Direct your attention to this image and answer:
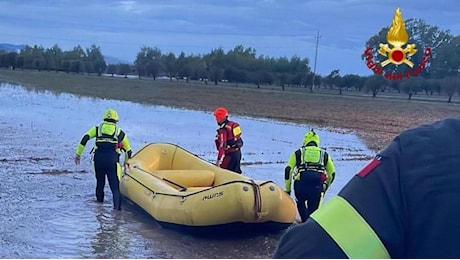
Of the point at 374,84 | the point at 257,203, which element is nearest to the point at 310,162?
the point at 257,203

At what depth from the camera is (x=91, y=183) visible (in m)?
13.0

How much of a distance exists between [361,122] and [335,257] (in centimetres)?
3229

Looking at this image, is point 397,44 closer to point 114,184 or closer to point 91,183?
point 114,184

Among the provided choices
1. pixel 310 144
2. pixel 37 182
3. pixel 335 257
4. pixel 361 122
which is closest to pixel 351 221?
pixel 335 257

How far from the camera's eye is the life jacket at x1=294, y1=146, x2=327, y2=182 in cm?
904

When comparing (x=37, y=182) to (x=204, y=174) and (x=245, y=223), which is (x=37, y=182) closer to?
(x=204, y=174)

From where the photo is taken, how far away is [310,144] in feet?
30.1

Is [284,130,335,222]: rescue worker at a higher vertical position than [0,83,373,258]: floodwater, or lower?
higher

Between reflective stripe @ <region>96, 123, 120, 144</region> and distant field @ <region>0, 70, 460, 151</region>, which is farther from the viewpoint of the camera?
distant field @ <region>0, 70, 460, 151</region>

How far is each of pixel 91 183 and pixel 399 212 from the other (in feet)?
40.2

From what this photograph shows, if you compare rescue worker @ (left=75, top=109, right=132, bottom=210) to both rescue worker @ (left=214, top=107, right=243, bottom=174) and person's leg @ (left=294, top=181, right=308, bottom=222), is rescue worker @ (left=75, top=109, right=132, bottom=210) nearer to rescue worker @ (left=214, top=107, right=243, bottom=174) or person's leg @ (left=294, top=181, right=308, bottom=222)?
rescue worker @ (left=214, top=107, right=243, bottom=174)

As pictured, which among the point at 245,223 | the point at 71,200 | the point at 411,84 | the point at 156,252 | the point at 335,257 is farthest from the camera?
the point at 411,84

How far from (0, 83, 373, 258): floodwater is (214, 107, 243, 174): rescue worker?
183cm

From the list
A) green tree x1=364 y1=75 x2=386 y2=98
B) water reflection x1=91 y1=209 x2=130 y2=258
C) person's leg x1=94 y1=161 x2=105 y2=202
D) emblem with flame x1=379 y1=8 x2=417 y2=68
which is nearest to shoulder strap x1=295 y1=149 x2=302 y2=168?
water reflection x1=91 y1=209 x2=130 y2=258
